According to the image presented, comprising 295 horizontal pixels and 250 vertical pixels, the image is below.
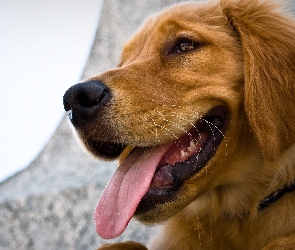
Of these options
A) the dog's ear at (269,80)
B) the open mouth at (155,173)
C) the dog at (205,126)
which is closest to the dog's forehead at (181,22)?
the dog at (205,126)

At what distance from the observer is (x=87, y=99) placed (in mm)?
2117

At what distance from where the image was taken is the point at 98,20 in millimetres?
5234

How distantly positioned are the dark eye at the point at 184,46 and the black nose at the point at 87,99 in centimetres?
49

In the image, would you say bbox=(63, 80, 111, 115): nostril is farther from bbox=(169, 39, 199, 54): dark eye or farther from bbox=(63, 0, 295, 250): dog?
bbox=(169, 39, 199, 54): dark eye

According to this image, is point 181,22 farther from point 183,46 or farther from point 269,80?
point 269,80

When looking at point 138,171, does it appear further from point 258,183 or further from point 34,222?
point 34,222

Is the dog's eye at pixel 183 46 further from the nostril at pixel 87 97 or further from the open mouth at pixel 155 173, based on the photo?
the nostril at pixel 87 97

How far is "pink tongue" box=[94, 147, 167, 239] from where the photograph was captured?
2188mm

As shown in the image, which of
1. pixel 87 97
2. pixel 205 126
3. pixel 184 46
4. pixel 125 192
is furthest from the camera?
pixel 184 46

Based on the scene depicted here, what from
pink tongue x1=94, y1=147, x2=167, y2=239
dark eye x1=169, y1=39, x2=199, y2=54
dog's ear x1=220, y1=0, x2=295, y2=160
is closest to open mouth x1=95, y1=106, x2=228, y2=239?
pink tongue x1=94, y1=147, x2=167, y2=239

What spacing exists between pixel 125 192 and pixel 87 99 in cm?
41

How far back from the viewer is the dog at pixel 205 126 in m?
2.17

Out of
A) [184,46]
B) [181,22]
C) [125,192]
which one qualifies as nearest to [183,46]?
[184,46]

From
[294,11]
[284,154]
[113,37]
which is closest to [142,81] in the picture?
[284,154]
